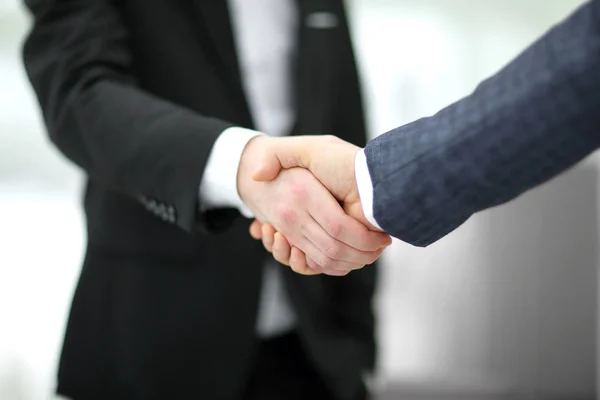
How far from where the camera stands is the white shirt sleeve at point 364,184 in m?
0.48

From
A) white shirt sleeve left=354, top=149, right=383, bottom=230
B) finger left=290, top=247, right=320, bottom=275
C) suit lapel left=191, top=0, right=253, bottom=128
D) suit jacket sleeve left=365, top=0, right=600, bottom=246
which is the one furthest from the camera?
suit lapel left=191, top=0, right=253, bottom=128

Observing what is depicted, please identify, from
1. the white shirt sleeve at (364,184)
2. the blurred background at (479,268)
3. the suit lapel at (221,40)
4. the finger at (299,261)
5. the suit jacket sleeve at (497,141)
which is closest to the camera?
the suit jacket sleeve at (497,141)

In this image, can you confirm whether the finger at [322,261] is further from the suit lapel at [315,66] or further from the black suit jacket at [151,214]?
the suit lapel at [315,66]

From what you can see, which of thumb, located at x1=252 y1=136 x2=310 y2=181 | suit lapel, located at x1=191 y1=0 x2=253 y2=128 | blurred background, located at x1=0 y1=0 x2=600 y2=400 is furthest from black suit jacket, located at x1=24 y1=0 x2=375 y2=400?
blurred background, located at x1=0 y1=0 x2=600 y2=400

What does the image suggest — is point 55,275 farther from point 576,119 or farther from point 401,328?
point 576,119

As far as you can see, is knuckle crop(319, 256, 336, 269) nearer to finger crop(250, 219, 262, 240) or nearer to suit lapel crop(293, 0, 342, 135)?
finger crop(250, 219, 262, 240)

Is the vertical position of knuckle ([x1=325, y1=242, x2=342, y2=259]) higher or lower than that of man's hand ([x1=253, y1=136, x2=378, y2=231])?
lower

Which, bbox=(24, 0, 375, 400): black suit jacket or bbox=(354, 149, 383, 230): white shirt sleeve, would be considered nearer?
bbox=(354, 149, 383, 230): white shirt sleeve

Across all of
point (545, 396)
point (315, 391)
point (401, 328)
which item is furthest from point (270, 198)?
point (545, 396)

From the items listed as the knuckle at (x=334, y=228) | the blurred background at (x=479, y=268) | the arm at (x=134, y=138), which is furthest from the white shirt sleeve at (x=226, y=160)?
the blurred background at (x=479, y=268)

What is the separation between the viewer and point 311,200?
54cm

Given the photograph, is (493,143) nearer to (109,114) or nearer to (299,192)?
(299,192)

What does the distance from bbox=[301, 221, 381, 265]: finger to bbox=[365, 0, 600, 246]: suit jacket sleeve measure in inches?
2.6

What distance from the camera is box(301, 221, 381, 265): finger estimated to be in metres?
0.54
